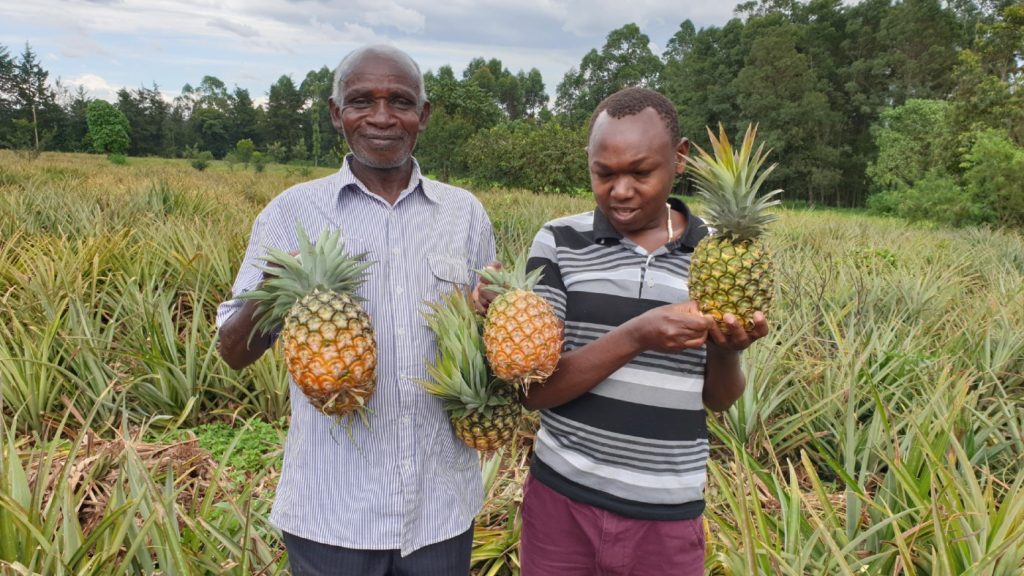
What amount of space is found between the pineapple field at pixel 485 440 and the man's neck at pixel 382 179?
63cm

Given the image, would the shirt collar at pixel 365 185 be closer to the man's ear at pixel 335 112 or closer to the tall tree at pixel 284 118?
the man's ear at pixel 335 112

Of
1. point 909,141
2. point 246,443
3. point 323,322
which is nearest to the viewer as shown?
point 323,322

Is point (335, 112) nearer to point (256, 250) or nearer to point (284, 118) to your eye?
point (256, 250)

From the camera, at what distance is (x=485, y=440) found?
1.84 m

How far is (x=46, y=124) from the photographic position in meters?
69.7

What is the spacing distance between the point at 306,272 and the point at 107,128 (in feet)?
269

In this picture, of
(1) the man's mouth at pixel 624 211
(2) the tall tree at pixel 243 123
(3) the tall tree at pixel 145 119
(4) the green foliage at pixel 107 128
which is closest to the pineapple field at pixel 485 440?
(1) the man's mouth at pixel 624 211

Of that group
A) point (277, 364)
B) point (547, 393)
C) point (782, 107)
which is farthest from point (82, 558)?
point (782, 107)

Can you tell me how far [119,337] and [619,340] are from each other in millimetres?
4694

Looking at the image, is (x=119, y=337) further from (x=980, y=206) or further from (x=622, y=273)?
(x=980, y=206)

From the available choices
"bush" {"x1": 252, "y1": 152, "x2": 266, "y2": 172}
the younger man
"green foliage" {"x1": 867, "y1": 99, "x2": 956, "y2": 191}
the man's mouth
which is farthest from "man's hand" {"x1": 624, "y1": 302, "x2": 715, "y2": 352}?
"bush" {"x1": 252, "y1": 152, "x2": 266, "y2": 172}

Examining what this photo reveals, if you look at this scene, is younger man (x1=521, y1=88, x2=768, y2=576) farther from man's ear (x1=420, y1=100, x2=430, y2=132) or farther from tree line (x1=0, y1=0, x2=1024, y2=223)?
tree line (x1=0, y1=0, x2=1024, y2=223)

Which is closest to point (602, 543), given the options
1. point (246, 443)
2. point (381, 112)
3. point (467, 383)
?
point (467, 383)

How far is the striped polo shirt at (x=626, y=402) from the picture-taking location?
1.86m
